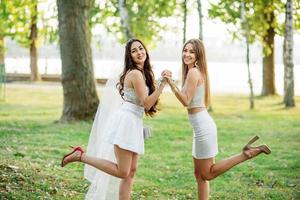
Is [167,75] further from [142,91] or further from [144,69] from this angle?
[144,69]

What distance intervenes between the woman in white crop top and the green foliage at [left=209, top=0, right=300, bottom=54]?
14.3 m

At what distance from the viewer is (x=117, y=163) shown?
19.4ft

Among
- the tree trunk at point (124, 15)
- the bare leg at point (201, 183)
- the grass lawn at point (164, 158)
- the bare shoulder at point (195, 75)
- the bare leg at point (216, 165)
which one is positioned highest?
the tree trunk at point (124, 15)

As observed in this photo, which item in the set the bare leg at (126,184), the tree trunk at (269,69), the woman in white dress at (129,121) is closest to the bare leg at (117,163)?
the woman in white dress at (129,121)

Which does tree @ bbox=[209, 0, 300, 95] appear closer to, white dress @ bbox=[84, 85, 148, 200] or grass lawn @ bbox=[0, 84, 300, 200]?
grass lawn @ bbox=[0, 84, 300, 200]

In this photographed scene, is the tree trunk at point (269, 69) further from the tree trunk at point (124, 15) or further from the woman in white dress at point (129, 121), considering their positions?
the woman in white dress at point (129, 121)

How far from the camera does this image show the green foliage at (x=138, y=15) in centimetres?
2209

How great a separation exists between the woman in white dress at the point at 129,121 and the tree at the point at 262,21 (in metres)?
14.8

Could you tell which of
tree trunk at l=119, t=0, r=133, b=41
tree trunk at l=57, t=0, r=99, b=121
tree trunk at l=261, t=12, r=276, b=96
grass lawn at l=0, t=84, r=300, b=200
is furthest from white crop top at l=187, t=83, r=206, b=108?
tree trunk at l=261, t=12, r=276, b=96

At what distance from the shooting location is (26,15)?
2823 cm

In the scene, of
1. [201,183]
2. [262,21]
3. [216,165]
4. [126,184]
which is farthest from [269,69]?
[126,184]

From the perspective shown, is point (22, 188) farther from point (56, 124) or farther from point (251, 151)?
point (56, 124)

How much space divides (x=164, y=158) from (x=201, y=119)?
4.44 meters

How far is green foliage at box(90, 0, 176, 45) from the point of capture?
22.1 m
